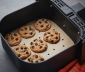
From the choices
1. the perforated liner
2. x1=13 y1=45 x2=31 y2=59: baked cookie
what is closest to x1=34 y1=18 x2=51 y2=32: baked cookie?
the perforated liner

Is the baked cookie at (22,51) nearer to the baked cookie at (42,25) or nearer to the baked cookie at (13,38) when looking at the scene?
the baked cookie at (13,38)

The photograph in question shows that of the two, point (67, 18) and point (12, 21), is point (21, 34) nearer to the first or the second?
point (12, 21)

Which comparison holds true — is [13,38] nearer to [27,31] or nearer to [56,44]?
[27,31]

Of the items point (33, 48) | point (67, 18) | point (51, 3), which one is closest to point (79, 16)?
point (67, 18)

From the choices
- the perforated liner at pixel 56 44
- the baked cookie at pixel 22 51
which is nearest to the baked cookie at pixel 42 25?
the perforated liner at pixel 56 44

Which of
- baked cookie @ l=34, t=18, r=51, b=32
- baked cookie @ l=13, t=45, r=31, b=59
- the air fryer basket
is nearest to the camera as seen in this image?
the air fryer basket

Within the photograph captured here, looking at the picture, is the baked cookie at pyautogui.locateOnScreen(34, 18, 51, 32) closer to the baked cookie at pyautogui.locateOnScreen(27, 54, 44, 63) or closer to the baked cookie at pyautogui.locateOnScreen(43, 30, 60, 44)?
the baked cookie at pyautogui.locateOnScreen(43, 30, 60, 44)
